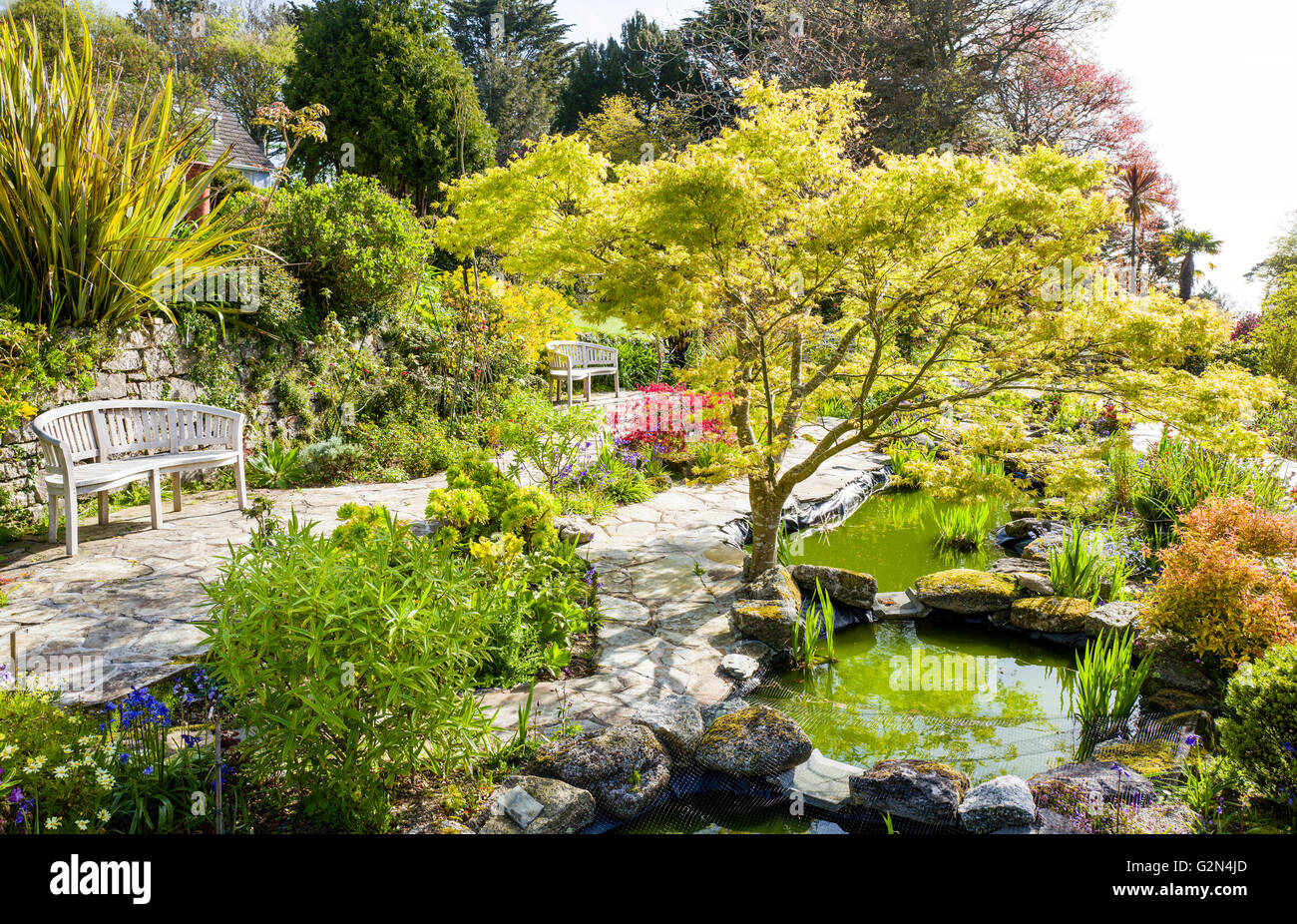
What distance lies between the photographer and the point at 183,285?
623 centimetres

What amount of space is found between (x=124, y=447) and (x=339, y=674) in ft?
14.3

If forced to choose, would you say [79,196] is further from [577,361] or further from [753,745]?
[577,361]

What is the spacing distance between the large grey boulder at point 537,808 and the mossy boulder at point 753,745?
1.79 feet

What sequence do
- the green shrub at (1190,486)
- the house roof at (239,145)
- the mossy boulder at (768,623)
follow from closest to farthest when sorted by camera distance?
the mossy boulder at (768,623), the green shrub at (1190,486), the house roof at (239,145)

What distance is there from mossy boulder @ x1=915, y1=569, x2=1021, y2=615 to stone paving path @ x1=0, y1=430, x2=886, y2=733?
1173mm

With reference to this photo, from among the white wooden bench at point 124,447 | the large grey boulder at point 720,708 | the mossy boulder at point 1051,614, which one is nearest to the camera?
the large grey boulder at point 720,708

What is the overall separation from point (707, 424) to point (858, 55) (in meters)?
11.4

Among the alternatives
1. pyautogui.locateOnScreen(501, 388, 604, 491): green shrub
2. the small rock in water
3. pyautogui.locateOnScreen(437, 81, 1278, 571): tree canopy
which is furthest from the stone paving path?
pyautogui.locateOnScreen(437, 81, 1278, 571): tree canopy

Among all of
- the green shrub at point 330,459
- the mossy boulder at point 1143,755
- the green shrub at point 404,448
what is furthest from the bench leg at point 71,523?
the mossy boulder at point 1143,755

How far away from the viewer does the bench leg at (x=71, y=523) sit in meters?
4.57

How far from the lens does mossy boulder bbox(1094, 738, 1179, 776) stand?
114 inches

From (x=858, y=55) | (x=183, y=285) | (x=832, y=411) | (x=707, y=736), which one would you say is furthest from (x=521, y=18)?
(x=707, y=736)

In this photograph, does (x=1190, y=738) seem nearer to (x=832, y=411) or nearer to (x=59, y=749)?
(x=59, y=749)

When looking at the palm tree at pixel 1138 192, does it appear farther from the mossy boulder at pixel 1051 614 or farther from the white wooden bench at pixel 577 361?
the mossy boulder at pixel 1051 614
